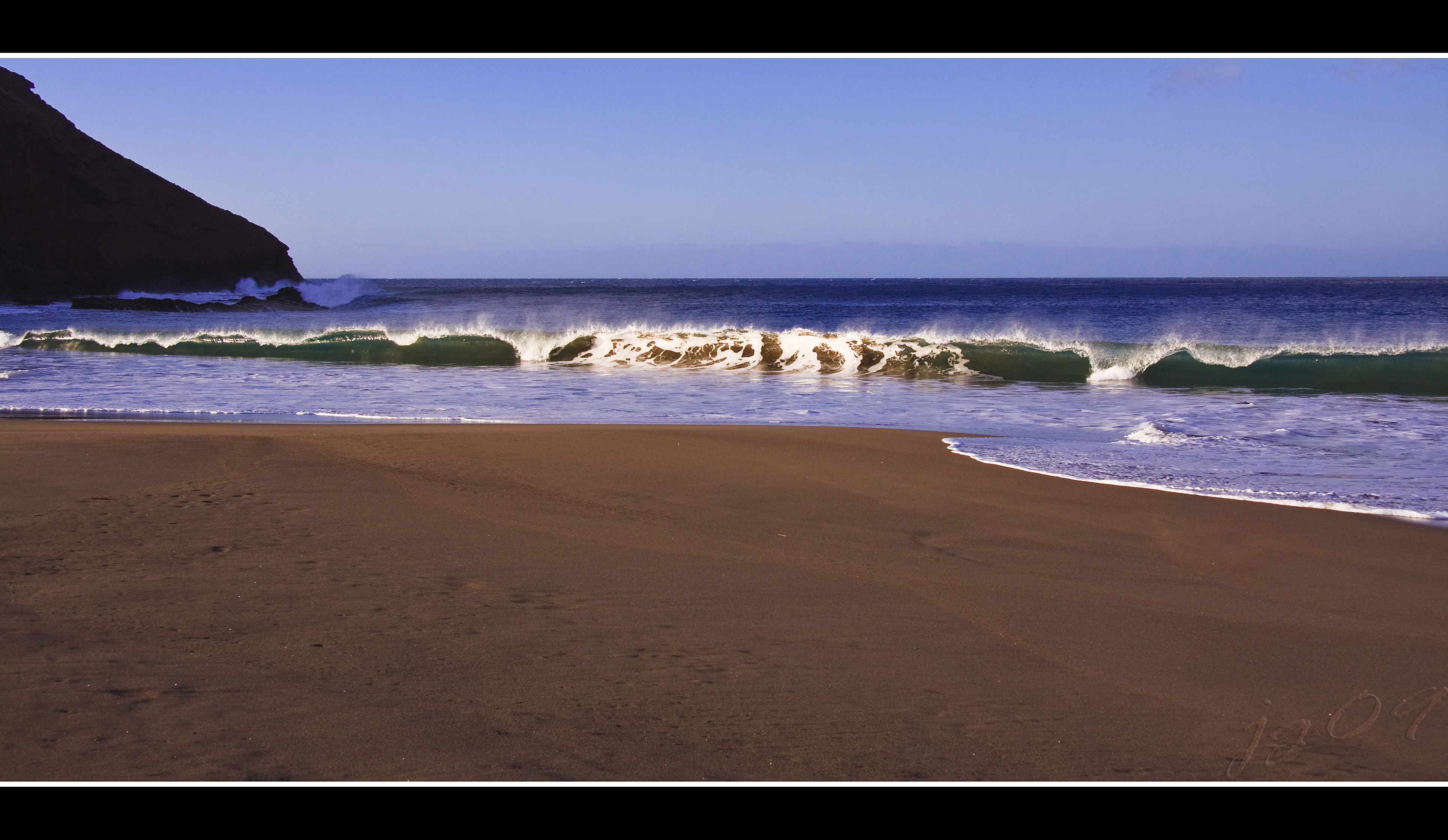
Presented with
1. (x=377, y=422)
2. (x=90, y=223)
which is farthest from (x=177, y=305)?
(x=377, y=422)

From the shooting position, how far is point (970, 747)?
2.58m

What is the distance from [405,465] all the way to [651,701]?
4497mm

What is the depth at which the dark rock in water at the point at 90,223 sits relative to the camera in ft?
159

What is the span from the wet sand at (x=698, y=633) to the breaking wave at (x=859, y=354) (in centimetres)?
1094

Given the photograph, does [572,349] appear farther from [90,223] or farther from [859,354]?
[90,223]

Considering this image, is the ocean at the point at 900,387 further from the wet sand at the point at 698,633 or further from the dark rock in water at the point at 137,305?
the dark rock in water at the point at 137,305

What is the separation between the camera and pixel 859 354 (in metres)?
17.9

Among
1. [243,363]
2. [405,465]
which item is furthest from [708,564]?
[243,363]

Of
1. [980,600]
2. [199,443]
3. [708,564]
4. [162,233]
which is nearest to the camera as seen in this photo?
[980,600]

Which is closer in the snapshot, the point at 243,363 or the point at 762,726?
the point at 762,726

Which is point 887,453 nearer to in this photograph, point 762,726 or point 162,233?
point 762,726

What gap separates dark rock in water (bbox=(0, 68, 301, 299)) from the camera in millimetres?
48469

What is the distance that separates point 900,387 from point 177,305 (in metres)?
40.4

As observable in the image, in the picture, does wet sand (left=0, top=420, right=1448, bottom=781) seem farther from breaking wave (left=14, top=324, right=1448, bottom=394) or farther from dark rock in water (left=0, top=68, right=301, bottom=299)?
dark rock in water (left=0, top=68, right=301, bottom=299)
